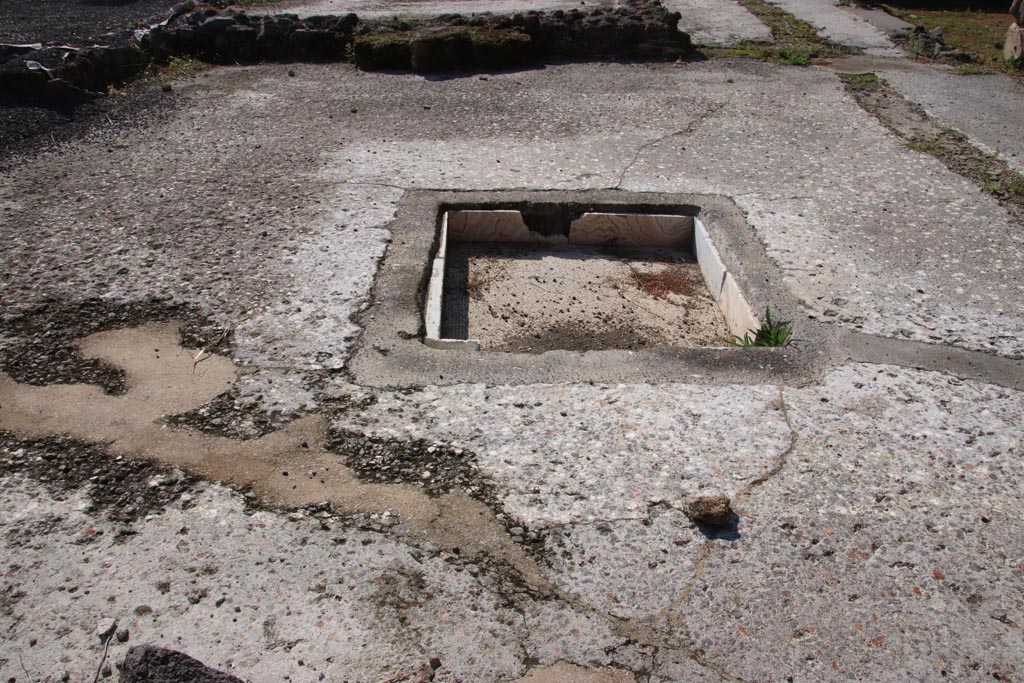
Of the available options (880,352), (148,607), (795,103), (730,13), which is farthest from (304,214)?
(730,13)

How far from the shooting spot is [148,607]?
2.09m

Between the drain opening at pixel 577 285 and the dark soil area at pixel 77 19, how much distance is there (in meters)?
4.96

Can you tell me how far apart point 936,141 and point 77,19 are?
933cm

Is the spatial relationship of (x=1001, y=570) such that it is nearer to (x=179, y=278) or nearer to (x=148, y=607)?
(x=148, y=607)

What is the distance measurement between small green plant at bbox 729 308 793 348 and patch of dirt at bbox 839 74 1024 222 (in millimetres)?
2117

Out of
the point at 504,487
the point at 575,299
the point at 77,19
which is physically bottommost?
the point at 575,299

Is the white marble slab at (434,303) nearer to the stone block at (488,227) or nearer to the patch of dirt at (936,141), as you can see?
the stone block at (488,227)

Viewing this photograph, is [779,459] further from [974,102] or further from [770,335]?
[974,102]

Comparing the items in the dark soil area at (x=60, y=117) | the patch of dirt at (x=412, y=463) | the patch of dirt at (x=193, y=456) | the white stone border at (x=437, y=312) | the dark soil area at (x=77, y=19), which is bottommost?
the patch of dirt at (x=193, y=456)

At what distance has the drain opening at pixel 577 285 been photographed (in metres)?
3.81

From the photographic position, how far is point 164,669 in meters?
1.92

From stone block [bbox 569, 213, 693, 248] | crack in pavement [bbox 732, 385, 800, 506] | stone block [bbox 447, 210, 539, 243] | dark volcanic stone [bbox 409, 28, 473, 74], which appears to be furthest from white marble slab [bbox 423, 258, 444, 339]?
dark volcanic stone [bbox 409, 28, 473, 74]

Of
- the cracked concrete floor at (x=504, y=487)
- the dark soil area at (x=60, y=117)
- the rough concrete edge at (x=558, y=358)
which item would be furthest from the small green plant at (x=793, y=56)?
the dark soil area at (x=60, y=117)

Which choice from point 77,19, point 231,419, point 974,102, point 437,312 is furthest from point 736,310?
point 77,19
